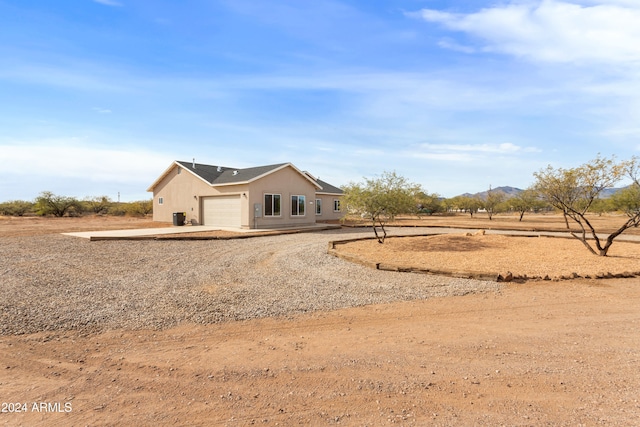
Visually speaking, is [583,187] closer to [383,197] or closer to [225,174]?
[383,197]

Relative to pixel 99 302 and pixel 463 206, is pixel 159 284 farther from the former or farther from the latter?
pixel 463 206

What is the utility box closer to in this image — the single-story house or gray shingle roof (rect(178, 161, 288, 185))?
the single-story house

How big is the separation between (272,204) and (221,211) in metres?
3.65

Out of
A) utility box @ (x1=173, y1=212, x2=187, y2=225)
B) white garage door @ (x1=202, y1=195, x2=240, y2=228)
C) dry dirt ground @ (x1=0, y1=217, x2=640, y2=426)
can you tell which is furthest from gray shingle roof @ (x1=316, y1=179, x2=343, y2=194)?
dry dirt ground @ (x1=0, y1=217, x2=640, y2=426)

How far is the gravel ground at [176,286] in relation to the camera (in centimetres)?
581

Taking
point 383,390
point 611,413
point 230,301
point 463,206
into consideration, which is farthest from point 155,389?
point 463,206

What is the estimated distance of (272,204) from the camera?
75.2ft

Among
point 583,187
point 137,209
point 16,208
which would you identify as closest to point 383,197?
point 583,187

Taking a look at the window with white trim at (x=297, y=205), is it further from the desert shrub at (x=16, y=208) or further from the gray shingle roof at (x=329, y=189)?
the desert shrub at (x=16, y=208)

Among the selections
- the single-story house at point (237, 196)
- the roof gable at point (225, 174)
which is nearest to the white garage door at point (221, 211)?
the single-story house at point (237, 196)

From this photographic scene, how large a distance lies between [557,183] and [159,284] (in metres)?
13.9

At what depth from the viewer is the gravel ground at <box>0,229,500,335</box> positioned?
581cm

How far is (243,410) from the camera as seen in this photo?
3188 millimetres

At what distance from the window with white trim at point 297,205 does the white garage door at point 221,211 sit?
4.03 metres
